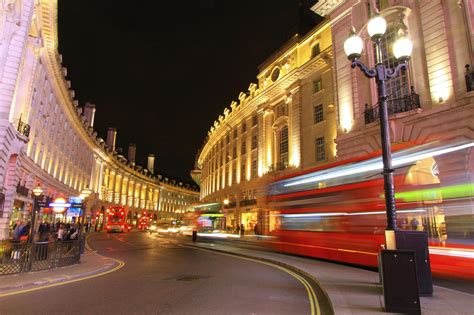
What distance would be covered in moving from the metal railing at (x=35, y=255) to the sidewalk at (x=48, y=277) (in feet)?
0.97

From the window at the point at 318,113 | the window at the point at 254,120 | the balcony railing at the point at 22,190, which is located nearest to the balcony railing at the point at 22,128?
the balcony railing at the point at 22,190

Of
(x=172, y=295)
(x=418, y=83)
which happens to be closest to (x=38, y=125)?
(x=172, y=295)

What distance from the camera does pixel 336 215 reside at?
42.9 ft

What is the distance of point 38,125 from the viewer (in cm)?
3297

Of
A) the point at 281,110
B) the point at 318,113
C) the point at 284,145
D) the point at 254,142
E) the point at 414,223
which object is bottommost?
the point at 414,223

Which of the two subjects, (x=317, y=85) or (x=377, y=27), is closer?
(x=377, y=27)

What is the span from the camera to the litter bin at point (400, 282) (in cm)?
582

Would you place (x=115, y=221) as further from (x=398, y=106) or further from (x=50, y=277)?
(x=398, y=106)

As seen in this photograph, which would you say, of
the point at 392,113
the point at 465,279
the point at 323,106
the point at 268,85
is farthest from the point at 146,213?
the point at 465,279

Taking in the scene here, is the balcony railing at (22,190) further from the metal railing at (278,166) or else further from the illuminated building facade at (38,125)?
the metal railing at (278,166)

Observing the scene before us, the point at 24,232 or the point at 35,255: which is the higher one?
the point at 24,232

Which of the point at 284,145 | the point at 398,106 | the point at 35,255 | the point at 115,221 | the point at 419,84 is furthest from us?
the point at 115,221

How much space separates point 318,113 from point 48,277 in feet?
89.9

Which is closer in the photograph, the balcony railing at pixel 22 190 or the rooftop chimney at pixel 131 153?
the balcony railing at pixel 22 190
